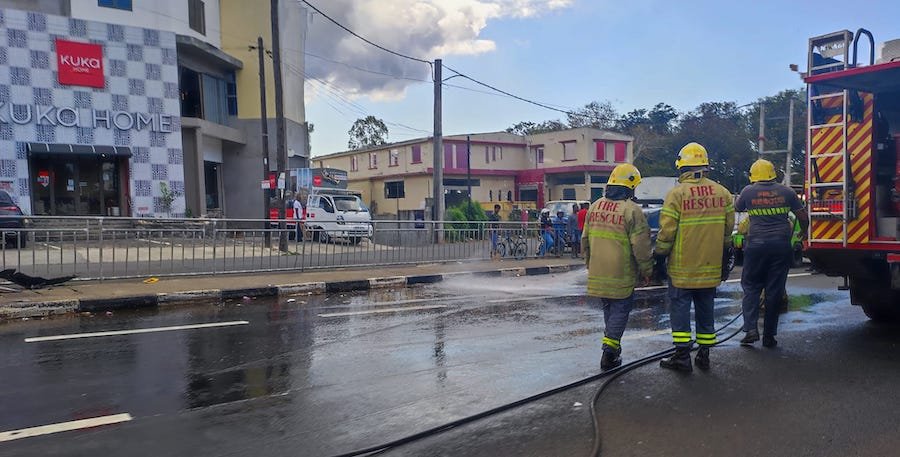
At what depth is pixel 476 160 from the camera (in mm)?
47125

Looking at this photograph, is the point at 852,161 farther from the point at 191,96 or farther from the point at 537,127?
the point at 537,127

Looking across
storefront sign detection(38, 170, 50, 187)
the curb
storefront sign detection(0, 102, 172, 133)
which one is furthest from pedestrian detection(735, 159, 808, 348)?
storefront sign detection(38, 170, 50, 187)

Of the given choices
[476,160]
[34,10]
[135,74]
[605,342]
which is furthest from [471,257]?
[476,160]

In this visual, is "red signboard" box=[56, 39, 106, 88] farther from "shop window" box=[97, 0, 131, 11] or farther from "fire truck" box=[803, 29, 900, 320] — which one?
"fire truck" box=[803, 29, 900, 320]

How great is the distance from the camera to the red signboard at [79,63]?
73.5 ft

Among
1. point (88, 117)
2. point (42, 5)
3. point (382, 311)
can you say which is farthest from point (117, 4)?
point (382, 311)

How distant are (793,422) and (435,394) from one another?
2462mm

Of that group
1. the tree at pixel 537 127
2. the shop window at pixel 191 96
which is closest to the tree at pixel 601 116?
the tree at pixel 537 127

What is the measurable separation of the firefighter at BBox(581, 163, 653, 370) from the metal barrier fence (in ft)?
26.6

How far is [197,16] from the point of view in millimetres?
27484

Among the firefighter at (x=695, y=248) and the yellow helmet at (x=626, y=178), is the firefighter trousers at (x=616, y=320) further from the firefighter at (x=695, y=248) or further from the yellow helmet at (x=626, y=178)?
the yellow helmet at (x=626, y=178)

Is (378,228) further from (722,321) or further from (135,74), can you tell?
(135,74)

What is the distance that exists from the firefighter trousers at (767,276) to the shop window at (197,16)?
87.1ft

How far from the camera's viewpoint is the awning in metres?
22.1
